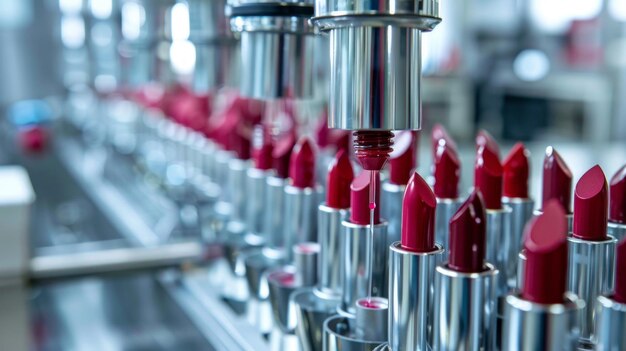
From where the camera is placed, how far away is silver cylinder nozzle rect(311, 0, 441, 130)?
0.37 meters

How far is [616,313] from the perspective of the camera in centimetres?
36

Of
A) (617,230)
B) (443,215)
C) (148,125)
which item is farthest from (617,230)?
(148,125)

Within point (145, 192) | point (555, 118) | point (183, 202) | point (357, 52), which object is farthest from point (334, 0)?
point (555, 118)

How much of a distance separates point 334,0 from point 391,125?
0.07m

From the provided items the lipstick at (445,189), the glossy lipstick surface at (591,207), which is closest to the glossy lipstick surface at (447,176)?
the lipstick at (445,189)

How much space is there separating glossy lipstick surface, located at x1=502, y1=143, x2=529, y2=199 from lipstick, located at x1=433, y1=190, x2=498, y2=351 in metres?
0.13

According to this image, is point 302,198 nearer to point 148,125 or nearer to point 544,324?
point 544,324

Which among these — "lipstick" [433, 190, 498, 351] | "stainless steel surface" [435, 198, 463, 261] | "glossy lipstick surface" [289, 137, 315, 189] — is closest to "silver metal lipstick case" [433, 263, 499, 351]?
"lipstick" [433, 190, 498, 351]

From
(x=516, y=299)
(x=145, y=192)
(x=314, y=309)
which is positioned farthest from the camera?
(x=145, y=192)

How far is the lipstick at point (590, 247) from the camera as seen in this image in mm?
407

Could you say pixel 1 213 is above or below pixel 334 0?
below

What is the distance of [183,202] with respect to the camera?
36.7 inches

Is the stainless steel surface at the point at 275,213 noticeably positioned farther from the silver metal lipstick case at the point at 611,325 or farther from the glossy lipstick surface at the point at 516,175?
the silver metal lipstick case at the point at 611,325

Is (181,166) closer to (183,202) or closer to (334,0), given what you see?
(183,202)
